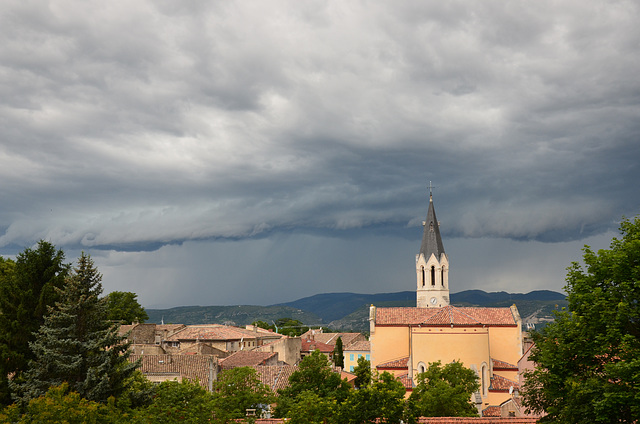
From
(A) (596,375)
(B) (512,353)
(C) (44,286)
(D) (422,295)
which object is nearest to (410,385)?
(B) (512,353)

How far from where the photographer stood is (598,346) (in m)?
26.3

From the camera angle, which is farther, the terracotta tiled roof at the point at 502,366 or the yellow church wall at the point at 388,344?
the yellow church wall at the point at 388,344

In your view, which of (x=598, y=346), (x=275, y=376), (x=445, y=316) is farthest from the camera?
(x=445, y=316)

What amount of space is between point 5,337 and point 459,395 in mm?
31382

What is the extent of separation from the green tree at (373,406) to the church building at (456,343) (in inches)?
851

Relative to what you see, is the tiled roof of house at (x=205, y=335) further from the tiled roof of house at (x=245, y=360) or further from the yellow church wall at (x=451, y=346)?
the yellow church wall at (x=451, y=346)

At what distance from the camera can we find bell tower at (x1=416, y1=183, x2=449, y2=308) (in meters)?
117

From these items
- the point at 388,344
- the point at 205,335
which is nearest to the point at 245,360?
the point at 388,344

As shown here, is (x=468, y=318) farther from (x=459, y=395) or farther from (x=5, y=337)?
(x=5, y=337)

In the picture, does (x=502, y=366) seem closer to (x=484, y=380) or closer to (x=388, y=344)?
(x=484, y=380)

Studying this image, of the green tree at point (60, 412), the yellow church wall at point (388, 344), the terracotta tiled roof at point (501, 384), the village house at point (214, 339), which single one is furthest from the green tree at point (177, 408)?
the village house at point (214, 339)

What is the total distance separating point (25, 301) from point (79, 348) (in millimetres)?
4911

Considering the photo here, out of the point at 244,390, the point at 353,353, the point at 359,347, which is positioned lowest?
the point at 244,390

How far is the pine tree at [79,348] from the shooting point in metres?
28.5
